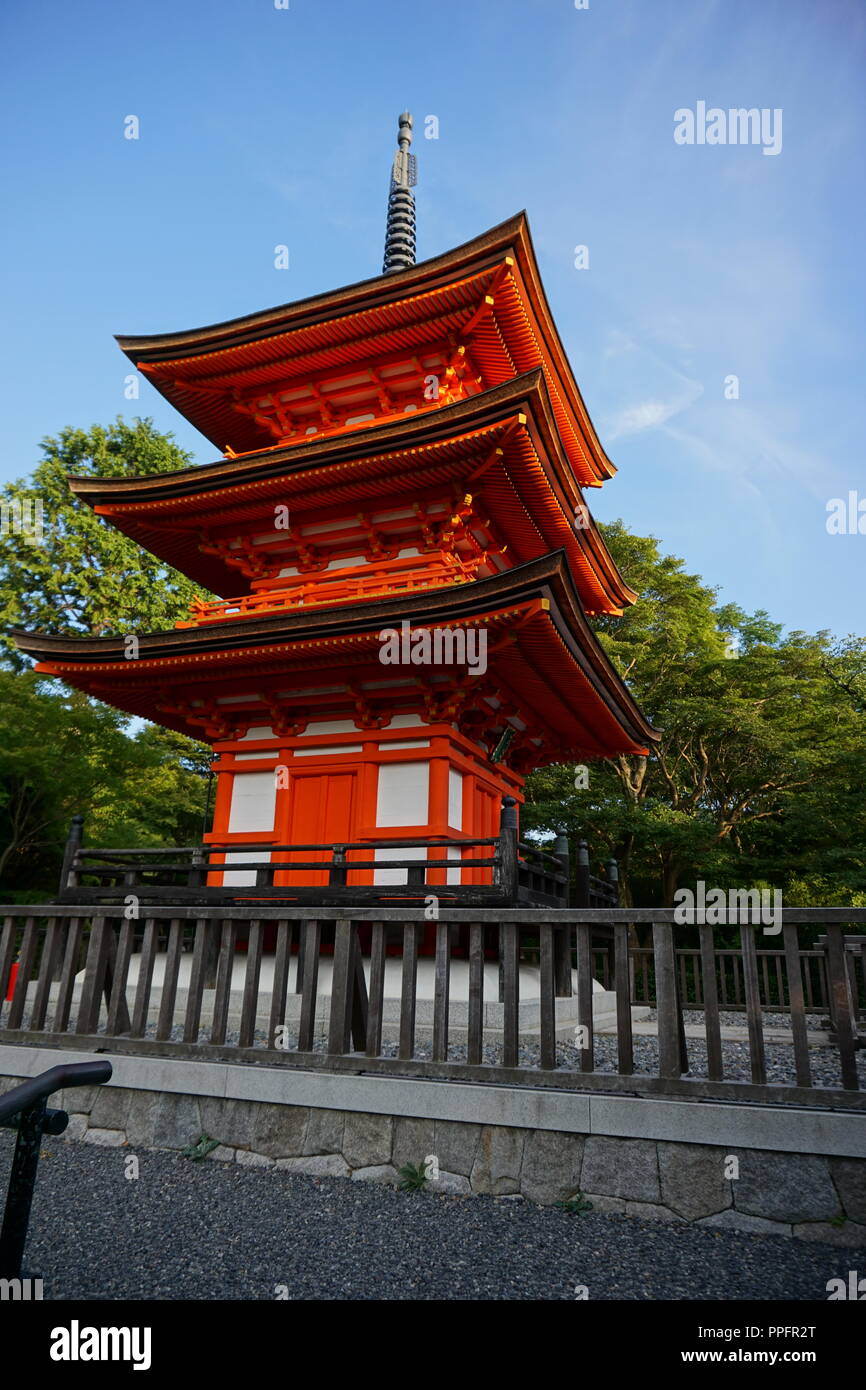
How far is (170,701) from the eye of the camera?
41.2ft

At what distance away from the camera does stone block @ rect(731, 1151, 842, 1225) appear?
4.13 metres

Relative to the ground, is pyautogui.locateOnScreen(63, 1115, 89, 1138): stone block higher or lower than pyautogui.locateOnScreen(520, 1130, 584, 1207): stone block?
lower

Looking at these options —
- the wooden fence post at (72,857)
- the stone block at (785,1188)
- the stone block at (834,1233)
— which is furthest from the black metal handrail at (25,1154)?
the wooden fence post at (72,857)

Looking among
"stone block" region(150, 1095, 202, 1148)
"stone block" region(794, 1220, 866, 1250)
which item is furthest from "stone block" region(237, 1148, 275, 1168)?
"stone block" region(794, 1220, 866, 1250)

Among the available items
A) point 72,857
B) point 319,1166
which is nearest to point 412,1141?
point 319,1166

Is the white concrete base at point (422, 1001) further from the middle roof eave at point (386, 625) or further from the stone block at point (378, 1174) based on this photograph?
the middle roof eave at point (386, 625)

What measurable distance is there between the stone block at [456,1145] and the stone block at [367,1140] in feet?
1.15

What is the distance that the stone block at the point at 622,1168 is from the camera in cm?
445

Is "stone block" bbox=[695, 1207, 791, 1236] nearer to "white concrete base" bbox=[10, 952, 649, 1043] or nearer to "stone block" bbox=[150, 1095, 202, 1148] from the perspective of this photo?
"white concrete base" bbox=[10, 952, 649, 1043]

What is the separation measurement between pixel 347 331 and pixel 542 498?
4248 mm

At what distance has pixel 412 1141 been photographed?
502cm

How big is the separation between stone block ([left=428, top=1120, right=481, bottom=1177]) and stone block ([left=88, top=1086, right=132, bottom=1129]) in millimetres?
2614

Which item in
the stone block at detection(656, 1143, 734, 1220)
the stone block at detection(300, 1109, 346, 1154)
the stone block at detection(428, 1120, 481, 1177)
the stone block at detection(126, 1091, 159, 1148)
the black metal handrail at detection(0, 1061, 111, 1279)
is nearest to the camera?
the black metal handrail at detection(0, 1061, 111, 1279)
